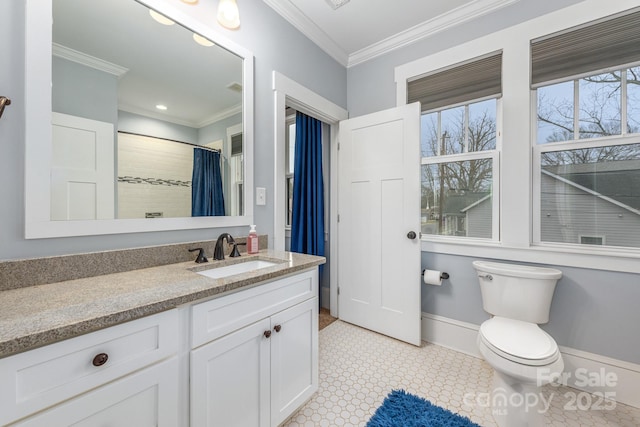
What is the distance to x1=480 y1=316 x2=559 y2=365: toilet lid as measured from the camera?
4.17 feet

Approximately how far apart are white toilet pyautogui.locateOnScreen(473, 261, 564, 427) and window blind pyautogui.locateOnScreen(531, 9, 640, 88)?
4.43 ft

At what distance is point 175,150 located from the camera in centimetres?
143

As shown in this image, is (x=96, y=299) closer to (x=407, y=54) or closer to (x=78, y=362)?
(x=78, y=362)

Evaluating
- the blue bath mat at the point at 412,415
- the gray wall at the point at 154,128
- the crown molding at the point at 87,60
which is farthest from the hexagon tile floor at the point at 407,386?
the crown molding at the point at 87,60

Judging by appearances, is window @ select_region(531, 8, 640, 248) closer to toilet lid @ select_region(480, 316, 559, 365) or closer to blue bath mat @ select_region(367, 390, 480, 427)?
toilet lid @ select_region(480, 316, 559, 365)

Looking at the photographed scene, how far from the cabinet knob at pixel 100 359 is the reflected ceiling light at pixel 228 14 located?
1.61 meters

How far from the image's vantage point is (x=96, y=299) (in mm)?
837

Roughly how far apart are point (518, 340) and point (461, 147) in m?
1.48

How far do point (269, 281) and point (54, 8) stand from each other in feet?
4.57

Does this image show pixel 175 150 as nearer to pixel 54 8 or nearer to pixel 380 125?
pixel 54 8

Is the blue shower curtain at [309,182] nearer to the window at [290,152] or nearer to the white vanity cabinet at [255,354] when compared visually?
the window at [290,152]

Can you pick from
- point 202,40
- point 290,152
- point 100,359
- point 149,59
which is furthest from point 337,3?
point 100,359

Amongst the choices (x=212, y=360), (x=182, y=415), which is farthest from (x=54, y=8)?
(x=182, y=415)

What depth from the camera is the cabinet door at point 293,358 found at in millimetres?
1243
